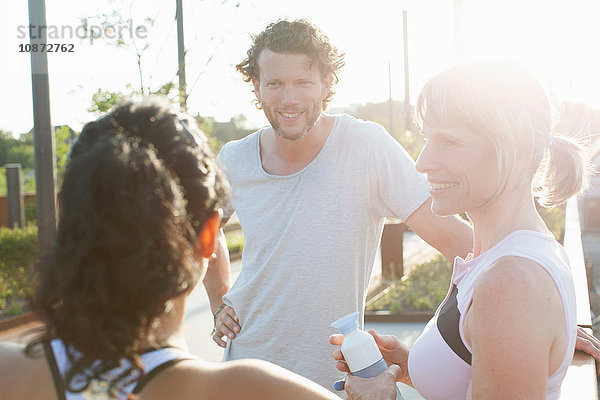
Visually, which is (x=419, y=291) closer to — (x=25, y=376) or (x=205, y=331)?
(x=205, y=331)

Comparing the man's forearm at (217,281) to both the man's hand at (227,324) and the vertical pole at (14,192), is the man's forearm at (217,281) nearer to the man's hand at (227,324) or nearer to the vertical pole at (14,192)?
the man's hand at (227,324)

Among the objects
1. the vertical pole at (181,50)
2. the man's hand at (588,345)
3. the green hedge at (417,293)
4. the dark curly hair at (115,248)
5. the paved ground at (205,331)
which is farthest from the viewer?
the vertical pole at (181,50)

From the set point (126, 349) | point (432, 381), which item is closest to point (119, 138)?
point (126, 349)

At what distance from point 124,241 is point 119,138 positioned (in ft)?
0.66

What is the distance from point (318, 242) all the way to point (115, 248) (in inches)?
65.4

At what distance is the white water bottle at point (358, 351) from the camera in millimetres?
2021

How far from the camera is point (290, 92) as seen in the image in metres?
3.09

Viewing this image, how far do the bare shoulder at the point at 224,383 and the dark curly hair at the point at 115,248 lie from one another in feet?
0.19

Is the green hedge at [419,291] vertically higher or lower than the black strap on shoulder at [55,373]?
lower

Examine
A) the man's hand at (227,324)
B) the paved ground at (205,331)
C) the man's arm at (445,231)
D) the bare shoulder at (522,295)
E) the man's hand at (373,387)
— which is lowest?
the paved ground at (205,331)

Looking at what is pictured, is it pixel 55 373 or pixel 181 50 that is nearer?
pixel 55 373

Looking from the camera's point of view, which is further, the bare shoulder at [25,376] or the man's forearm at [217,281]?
the man's forearm at [217,281]

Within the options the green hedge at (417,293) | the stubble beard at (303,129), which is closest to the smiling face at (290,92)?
the stubble beard at (303,129)

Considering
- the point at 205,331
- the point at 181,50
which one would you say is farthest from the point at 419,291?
the point at 181,50
